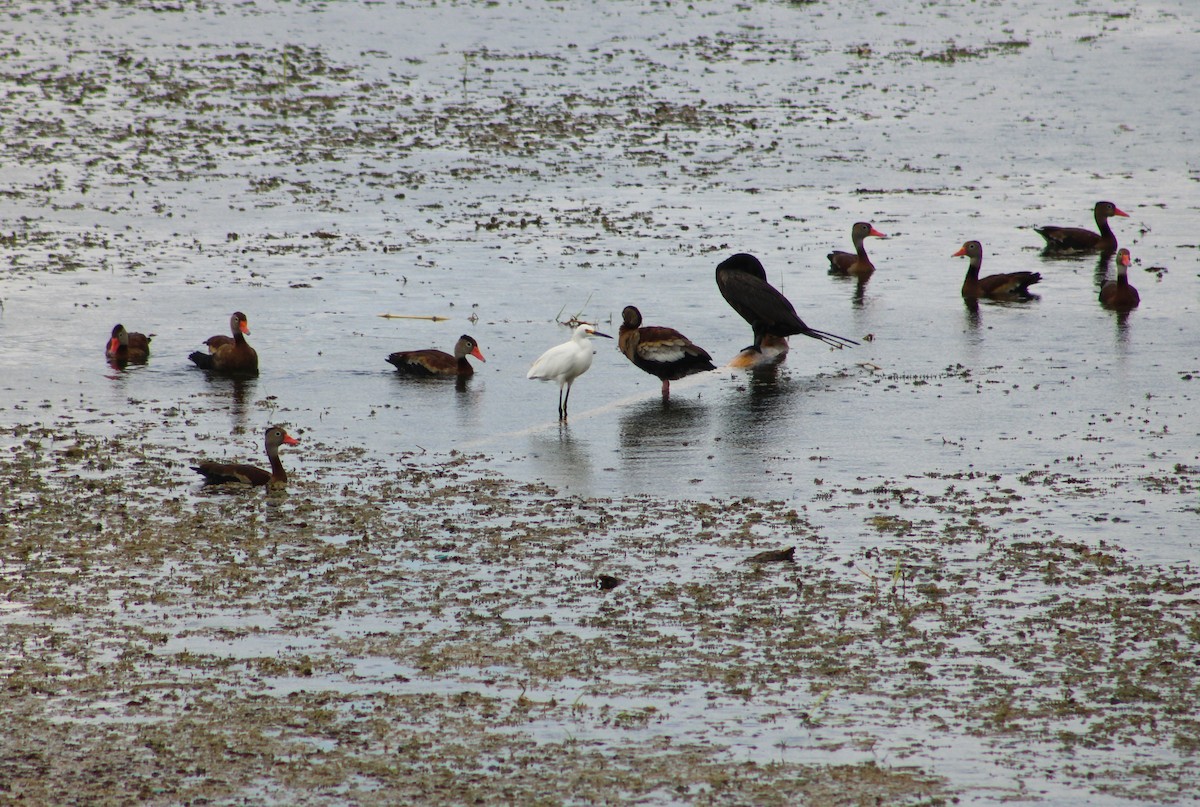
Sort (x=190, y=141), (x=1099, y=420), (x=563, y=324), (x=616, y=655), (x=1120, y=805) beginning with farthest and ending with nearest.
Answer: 1. (x=190, y=141)
2. (x=563, y=324)
3. (x=1099, y=420)
4. (x=616, y=655)
5. (x=1120, y=805)

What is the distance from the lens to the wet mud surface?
24.4 ft

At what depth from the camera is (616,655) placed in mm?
8438

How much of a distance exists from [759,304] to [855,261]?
3934 mm

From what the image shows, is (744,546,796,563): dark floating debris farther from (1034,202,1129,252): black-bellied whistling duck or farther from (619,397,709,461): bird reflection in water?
(1034,202,1129,252): black-bellied whistling duck

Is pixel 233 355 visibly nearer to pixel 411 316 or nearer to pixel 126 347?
pixel 126 347

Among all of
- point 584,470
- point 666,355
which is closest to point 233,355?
point 666,355

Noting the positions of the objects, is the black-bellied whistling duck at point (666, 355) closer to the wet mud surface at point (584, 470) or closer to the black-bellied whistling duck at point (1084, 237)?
the wet mud surface at point (584, 470)

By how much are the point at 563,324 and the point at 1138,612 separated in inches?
356

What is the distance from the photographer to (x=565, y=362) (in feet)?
46.4

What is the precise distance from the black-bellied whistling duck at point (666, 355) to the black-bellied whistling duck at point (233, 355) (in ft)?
11.3

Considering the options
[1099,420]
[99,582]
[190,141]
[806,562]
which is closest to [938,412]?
[1099,420]

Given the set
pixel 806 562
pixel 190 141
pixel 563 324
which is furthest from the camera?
pixel 190 141

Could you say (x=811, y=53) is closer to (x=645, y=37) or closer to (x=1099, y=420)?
(x=645, y=37)

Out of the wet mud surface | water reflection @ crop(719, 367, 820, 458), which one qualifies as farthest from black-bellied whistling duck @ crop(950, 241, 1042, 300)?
water reflection @ crop(719, 367, 820, 458)
